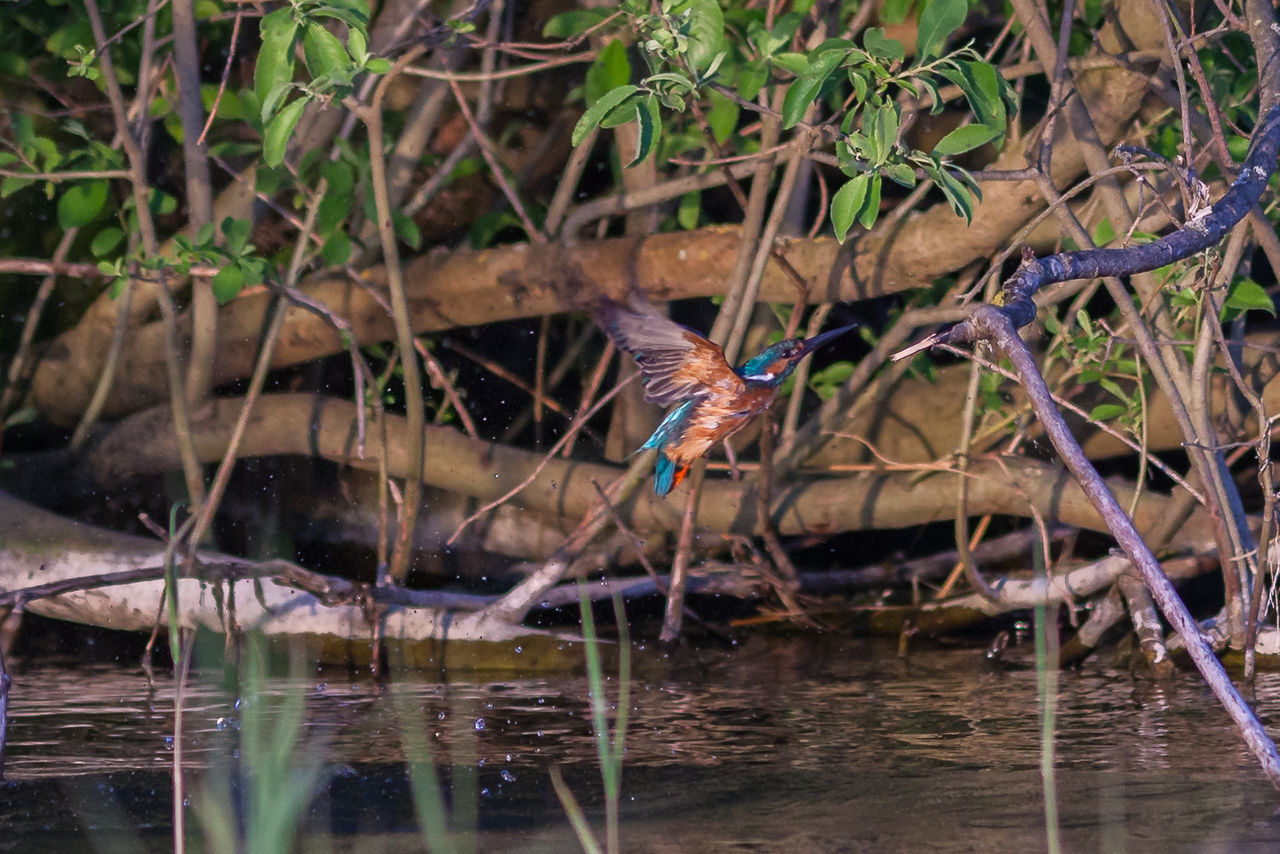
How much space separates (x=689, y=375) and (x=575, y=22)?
138cm

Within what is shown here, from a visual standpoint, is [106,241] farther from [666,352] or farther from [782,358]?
[782,358]

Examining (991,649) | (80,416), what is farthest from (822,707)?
(80,416)

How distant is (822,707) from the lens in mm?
3643

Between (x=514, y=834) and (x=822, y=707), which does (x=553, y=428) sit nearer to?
(x=822, y=707)

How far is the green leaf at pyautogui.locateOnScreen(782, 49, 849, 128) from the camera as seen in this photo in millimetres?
2426

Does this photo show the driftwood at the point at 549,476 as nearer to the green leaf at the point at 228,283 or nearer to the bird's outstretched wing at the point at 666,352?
the green leaf at the point at 228,283

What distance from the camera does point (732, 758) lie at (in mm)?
3090

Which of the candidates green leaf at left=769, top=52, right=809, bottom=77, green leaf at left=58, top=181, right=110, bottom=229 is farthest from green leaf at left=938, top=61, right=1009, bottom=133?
green leaf at left=58, top=181, right=110, bottom=229

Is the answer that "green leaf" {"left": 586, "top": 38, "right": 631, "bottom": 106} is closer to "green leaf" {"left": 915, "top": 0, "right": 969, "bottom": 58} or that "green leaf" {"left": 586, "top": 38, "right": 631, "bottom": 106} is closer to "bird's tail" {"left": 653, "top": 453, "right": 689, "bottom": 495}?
"bird's tail" {"left": 653, "top": 453, "right": 689, "bottom": 495}

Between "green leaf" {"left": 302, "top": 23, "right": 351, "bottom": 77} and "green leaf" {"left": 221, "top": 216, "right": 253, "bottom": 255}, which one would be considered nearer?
"green leaf" {"left": 302, "top": 23, "right": 351, "bottom": 77}

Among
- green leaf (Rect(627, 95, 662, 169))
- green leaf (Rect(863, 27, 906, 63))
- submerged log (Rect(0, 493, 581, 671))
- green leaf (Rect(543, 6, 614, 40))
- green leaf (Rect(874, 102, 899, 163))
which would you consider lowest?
submerged log (Rect(0, 493, 581, 671))

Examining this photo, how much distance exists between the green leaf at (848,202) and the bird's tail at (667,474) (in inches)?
38.7

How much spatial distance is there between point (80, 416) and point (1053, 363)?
140 inches

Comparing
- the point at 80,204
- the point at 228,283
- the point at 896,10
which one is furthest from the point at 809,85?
the point at 80,204
